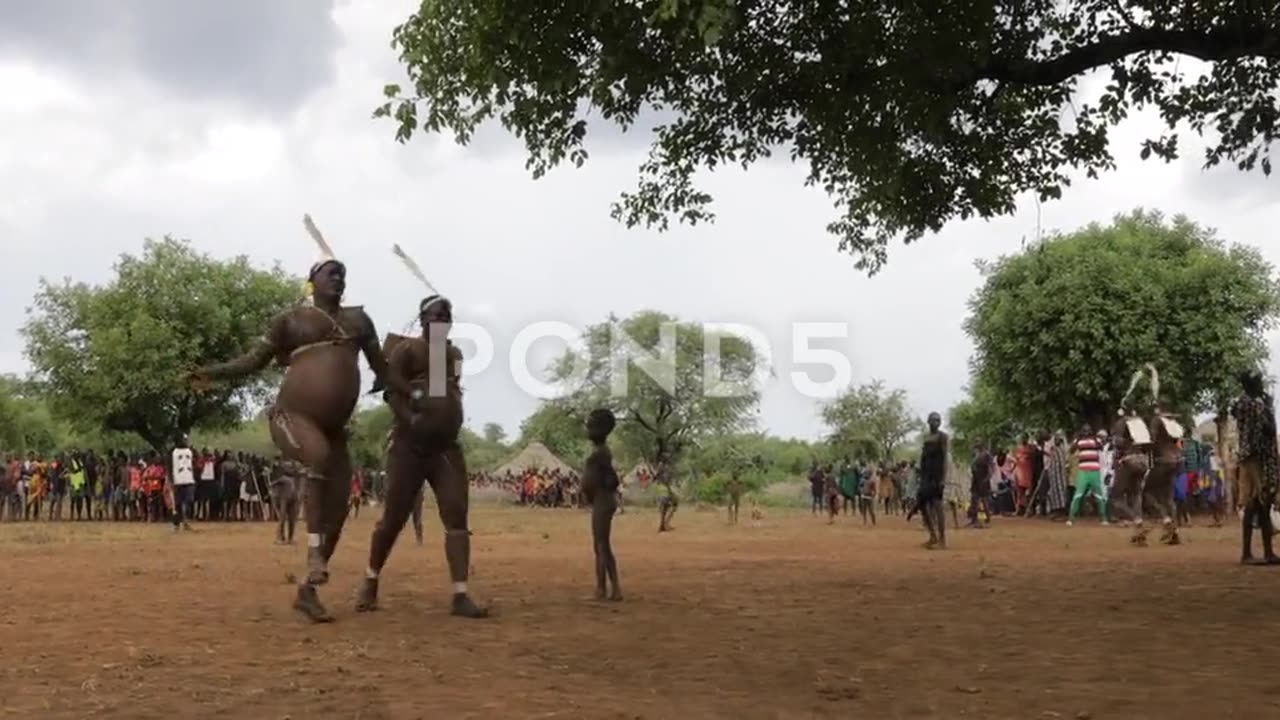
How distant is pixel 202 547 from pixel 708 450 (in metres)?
54.1

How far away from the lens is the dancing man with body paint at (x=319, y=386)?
8.66 meters

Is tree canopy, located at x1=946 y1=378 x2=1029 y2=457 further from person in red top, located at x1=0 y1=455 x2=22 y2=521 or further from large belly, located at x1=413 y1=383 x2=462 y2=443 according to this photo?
large belly, located at x1=413 y1=383 x2=462 y2=443

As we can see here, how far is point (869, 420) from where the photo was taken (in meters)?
79.8

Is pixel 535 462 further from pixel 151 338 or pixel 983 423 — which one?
pixel 151 338

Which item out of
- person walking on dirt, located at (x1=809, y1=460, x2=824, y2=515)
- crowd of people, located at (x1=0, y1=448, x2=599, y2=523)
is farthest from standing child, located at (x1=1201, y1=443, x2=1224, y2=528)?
crowd of people, located at (x1=0, y1=448, x2=599, y2=523)

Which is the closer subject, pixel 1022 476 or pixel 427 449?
pixel 427 449

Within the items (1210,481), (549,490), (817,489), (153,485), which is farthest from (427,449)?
(549,490)

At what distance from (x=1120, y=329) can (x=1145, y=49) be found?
29172 mm

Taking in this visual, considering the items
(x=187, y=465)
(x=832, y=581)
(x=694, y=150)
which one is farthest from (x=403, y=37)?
(x=187, y=465)

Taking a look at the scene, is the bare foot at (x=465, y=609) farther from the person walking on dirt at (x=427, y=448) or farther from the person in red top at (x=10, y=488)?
the person in red top at (x=10, y=488)

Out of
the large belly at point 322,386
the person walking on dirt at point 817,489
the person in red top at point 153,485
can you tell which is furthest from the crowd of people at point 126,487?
the large belly at point 322,386

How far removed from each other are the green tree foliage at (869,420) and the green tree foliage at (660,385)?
7122 mm

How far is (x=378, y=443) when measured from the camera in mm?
82188

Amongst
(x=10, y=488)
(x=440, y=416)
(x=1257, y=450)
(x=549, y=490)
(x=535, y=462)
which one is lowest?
(x=549, y=490)
